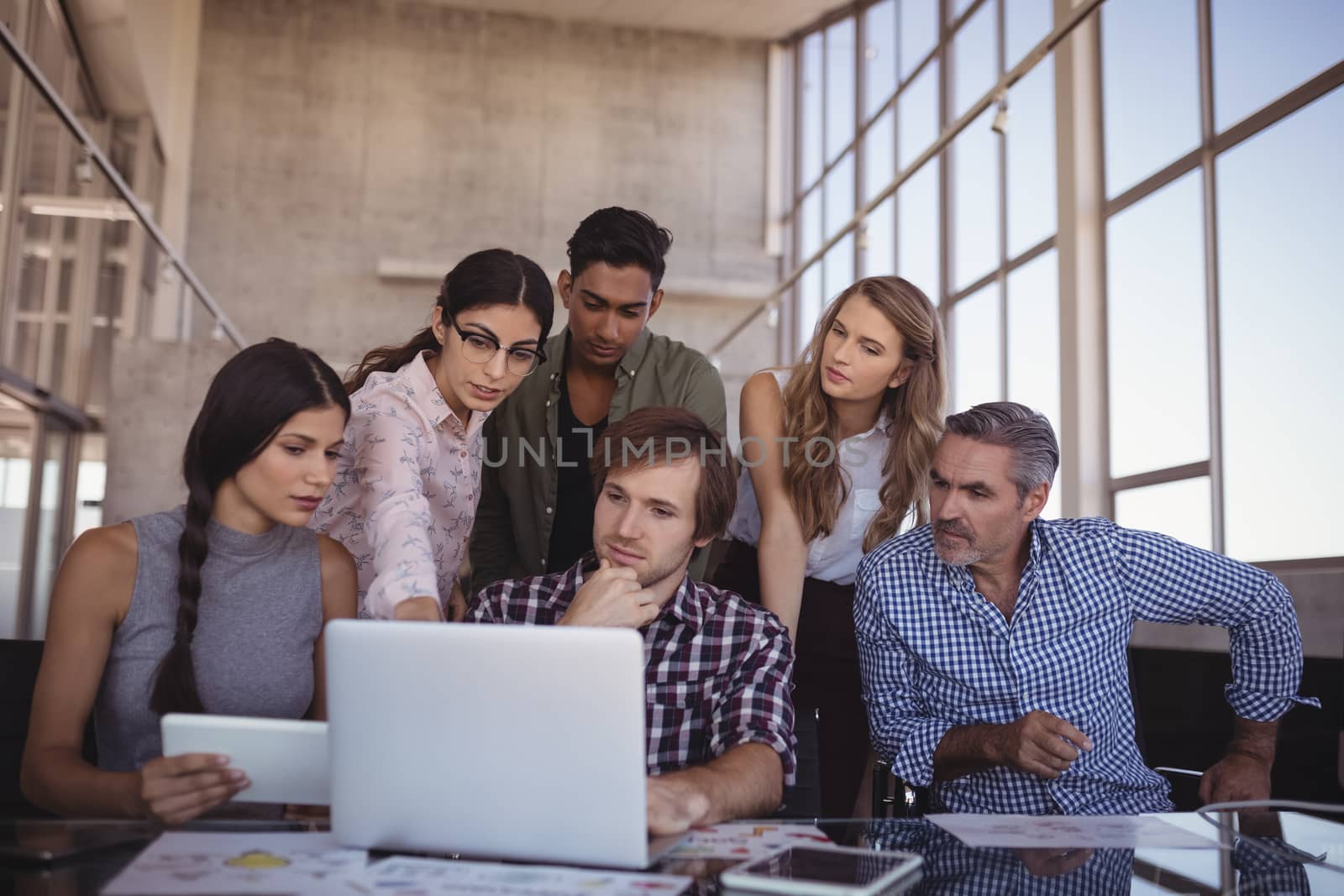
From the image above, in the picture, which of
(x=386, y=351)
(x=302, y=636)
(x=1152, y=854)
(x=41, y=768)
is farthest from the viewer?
(x=386, y=351)

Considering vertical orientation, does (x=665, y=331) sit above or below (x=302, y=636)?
above

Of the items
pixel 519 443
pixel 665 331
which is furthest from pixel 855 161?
pixel 519 443

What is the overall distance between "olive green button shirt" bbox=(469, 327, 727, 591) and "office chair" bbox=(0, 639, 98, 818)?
122 centimetres

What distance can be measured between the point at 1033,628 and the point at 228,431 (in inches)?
55.2

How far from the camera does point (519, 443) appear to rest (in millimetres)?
3088

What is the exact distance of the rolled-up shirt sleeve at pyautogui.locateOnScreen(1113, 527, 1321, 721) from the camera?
2193mm

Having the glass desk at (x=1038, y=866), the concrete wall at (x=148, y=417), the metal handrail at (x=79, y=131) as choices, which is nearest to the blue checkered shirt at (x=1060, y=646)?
the glass desk at (x=1038, y=866)

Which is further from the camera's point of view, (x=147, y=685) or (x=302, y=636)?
(x=302, y=636)

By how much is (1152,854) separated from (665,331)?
35.9 ft

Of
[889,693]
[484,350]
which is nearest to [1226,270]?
[889,693]

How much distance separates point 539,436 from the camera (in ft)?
10.1

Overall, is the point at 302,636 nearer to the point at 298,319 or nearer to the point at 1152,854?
the point at 1152,854

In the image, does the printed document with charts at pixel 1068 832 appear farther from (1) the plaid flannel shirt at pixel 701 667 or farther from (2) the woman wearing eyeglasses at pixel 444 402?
(2) the woman wearing eyeglasses at pixel 444 402

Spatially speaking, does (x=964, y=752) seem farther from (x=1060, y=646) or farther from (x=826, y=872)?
(x=826, y=872)
